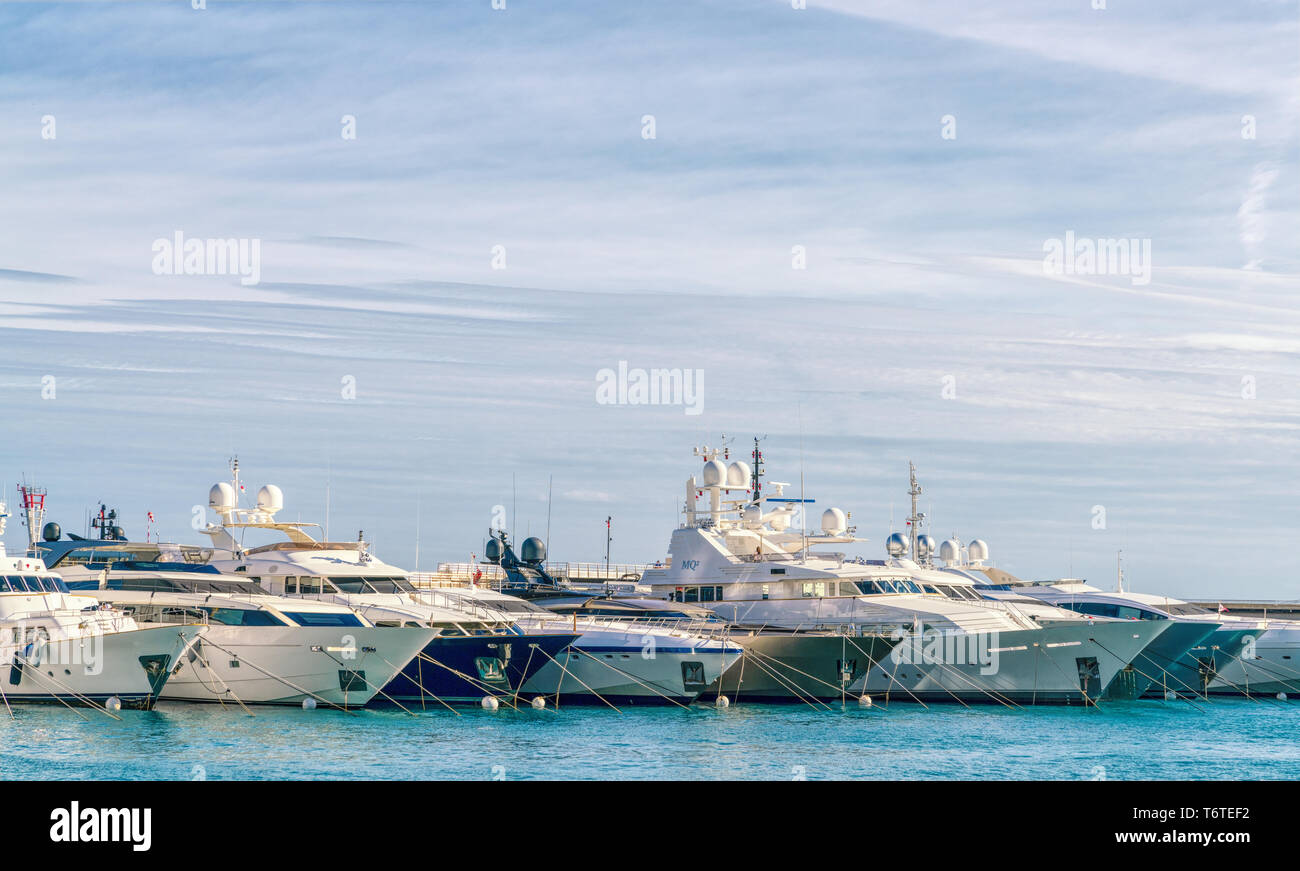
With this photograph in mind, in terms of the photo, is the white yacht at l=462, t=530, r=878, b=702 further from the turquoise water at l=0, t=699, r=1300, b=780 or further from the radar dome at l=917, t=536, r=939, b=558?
the radar dome at l=917, t=536, r=939, b=558

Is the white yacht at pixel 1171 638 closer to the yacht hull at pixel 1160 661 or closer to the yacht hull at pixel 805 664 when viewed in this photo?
the yacht hull at pixel 1160 661

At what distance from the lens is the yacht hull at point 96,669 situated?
141ft

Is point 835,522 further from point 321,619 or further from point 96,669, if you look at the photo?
point 96,669

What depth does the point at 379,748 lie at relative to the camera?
37750 millimetres

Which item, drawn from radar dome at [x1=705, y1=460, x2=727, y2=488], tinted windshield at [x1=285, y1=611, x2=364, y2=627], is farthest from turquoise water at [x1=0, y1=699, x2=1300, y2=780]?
radar dome at [x1=705, y1=460, x2=727, y2=488]

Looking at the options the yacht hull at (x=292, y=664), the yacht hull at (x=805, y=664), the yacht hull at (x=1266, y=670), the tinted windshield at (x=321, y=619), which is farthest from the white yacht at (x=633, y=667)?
the yacht hull at (x=1266, y=670)

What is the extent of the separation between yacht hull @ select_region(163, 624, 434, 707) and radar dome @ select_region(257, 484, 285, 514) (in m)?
12.6

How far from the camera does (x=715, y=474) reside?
66688 millimetres

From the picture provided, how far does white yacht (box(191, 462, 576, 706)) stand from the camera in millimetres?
49031

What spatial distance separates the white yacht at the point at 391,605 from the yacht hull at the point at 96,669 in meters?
6.78

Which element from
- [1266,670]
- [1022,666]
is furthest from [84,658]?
[1266,670]
